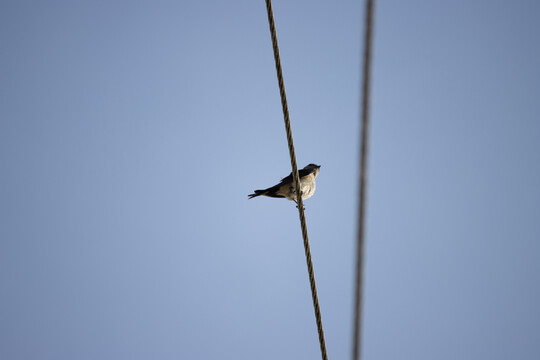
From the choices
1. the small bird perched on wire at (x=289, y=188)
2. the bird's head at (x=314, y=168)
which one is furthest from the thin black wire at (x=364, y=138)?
the bird's head at (x=314, y=168)

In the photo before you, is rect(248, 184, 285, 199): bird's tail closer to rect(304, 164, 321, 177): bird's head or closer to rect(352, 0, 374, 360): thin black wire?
rect(304, 164, 321, 177): bird's head

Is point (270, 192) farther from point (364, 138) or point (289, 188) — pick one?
point (364, 138)

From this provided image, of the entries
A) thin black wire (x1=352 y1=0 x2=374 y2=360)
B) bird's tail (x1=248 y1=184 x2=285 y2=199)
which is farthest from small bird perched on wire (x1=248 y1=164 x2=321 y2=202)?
thin black wire (x1=352 y1=0 x2=374 y2=360)

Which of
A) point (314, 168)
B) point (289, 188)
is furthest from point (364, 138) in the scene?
point (314, 168)

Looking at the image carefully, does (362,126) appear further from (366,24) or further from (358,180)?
(366,24)

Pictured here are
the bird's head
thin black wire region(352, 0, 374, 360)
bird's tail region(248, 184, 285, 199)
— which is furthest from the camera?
the bird's head

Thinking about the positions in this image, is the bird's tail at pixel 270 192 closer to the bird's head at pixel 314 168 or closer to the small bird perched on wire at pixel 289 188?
the small bird perched on wire at pixel 289 188

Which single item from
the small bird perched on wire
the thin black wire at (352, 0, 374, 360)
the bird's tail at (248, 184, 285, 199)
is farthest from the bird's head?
the thin black wire at (352, 0, 374, 360)

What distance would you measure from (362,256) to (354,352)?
→ 446 millimetres

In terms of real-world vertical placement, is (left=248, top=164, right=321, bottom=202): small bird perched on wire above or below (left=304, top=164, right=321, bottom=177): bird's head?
below

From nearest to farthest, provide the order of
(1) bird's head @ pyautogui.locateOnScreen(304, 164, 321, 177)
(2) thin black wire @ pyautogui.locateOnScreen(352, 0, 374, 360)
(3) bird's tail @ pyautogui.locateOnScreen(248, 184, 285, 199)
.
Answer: (2) thin black wire @ pyautogui.locateOnScreen(352, 0, 374, 360) < (3) bird's tail @ pyautogui.locateOnScreen(248, 184, 285, 199) < (1) bird's head @ pyautogui.locateOnScreen(304, 164, 321, 177)

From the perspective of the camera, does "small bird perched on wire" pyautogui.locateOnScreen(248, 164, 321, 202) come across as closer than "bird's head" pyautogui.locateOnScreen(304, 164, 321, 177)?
Yes

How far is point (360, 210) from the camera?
4.83 ft

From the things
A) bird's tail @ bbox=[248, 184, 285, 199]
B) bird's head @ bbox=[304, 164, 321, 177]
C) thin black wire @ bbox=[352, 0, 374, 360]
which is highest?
bird's head @ bbox=[304, 164, 321, 177]
